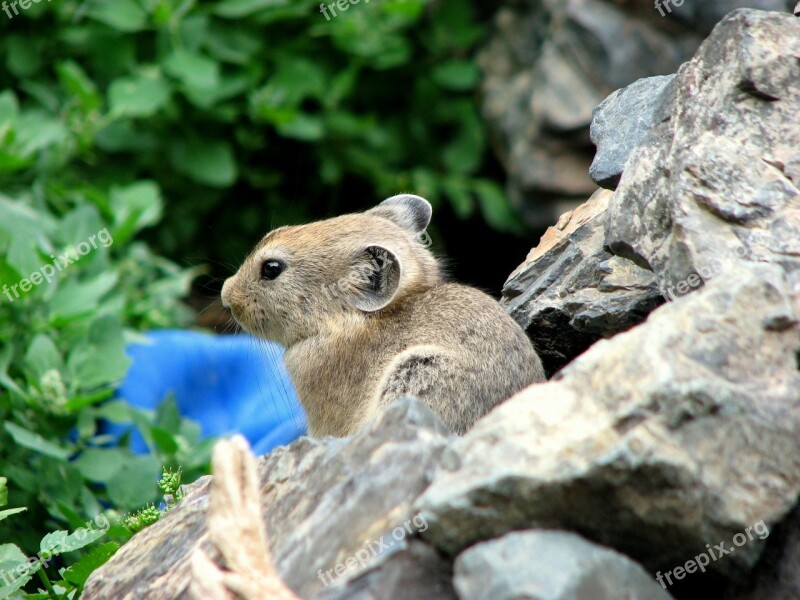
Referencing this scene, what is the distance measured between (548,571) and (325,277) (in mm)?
3019

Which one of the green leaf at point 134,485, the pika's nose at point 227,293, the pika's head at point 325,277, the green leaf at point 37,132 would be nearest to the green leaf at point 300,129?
the green leaf at point 37,132

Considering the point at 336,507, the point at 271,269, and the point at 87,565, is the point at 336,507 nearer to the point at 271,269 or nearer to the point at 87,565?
the point at 87,565

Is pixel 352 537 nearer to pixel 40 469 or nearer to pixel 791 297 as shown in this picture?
pixel 791 297

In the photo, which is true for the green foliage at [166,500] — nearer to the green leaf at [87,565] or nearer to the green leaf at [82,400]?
the green leaf at [87,565]

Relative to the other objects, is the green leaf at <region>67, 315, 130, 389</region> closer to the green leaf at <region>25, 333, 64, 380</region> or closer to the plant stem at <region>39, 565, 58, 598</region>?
the green leaf at <region>25, 333, 64, 380</region>

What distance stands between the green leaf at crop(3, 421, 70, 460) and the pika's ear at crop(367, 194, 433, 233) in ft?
7.56

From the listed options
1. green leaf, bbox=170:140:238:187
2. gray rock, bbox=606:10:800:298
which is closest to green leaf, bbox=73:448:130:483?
gray rock, bbox=606:10:800:298

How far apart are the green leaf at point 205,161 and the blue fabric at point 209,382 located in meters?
1.72

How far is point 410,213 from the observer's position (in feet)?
20.9

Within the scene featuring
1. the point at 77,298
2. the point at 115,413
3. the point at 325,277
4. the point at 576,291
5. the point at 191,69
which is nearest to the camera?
the point at 576,291

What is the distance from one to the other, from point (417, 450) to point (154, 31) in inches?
278

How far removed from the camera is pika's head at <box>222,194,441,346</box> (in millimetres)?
5664

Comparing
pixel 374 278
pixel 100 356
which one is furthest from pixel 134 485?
pixel 374 278

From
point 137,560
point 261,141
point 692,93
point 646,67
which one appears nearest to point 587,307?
point 692,93
